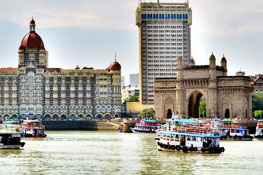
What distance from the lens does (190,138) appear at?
3361 inches

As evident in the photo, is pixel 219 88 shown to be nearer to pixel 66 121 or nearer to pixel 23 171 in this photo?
pixel 66 121

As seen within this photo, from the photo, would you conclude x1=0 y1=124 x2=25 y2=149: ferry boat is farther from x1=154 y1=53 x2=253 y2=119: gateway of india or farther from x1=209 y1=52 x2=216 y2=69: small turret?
x1=209 y1=52 x2=216 y2=69: small turret

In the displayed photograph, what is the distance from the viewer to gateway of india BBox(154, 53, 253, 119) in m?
155

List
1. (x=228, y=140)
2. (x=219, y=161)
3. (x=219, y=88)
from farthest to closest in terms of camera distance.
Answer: (x=219, y=88) → (x=228, y=140) → (x=219, y=161)

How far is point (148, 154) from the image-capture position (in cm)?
8412

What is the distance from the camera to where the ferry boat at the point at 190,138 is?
3324 inches

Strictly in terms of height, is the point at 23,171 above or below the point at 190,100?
below

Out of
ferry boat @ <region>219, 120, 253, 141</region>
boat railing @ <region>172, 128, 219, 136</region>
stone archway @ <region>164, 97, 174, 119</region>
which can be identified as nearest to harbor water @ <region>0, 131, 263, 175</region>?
boat railing @ <region>172, 128, 219, 136</region>

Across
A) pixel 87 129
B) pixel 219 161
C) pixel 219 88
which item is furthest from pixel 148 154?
pixel 87 129

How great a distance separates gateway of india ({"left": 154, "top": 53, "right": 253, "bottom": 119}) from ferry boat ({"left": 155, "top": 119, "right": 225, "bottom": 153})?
6831 cm

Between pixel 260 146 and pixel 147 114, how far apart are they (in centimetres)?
9219

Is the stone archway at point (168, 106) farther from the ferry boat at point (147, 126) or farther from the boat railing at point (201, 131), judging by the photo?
the boat railing at point (201, 131)

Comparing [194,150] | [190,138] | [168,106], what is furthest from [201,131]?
[168,106]

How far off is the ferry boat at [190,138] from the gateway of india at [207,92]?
2689 inches
